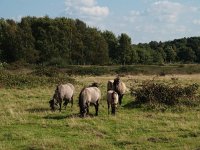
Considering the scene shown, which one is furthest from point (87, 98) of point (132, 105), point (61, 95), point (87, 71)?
point (87, 71)

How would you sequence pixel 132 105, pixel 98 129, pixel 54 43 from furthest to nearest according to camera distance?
pixel 54 43 < pixel 132 105 < pixel 98 129

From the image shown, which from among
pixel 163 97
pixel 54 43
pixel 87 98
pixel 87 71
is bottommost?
pixel 163 97

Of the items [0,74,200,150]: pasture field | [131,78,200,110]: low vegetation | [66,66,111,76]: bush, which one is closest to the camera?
[0,74,200,150]: pasture field

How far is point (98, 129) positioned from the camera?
18.0m

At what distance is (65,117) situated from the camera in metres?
21.1

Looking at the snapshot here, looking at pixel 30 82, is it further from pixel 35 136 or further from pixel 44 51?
pixel 44 51

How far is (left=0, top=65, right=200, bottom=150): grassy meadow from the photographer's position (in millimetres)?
15305

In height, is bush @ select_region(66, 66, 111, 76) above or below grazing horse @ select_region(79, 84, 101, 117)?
above

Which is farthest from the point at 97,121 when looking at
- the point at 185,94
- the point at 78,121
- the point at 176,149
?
the point at 185,94

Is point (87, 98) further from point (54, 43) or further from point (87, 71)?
point (54, 43)

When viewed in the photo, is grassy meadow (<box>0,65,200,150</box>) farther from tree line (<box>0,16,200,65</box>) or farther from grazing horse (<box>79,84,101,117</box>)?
tree line (<box>0,16,200,65</box>)

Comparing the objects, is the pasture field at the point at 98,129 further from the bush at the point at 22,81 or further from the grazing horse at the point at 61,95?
the bush at the point at 22,81

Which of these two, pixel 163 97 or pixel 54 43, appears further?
pixel 54 43

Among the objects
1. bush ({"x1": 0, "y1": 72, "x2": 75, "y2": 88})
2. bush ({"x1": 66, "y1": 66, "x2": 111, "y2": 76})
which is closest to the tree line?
bush ({"x1": 66, "y1": 66, "x2": 111, "y2": 76})
